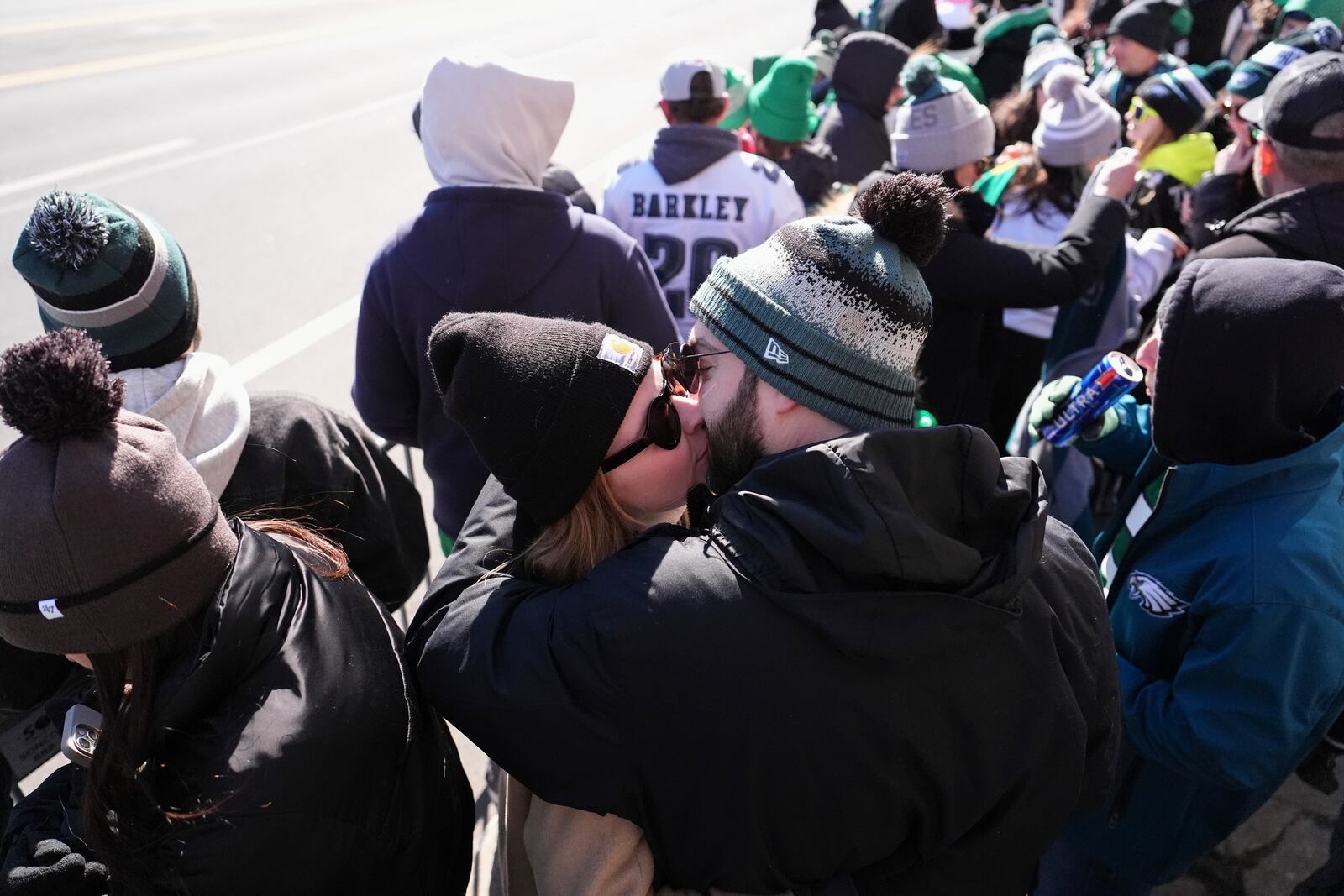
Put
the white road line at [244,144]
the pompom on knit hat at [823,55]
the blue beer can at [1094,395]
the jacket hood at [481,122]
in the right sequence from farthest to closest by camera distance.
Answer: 1. the white road line at [244,144]
2. the pompom on knit hat at [823,55]
3. the jacket hood at [481,122]
4. the blue beer can at [1094,395]

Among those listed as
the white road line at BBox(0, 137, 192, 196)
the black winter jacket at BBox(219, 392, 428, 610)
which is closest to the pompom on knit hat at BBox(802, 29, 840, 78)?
the white road line at BBox(0, 137, 192, 196)

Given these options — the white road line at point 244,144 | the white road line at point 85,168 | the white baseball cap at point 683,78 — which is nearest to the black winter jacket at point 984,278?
the white baseball cap at point 683,78

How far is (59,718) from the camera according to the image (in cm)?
175

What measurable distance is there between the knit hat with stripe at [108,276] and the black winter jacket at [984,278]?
202 cm

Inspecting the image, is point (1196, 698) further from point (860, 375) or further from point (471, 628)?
point (471, 628)

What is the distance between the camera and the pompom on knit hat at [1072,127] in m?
3.89

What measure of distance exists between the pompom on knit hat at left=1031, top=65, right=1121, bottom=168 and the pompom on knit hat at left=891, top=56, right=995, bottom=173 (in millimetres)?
591

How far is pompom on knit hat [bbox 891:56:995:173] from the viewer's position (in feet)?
11.1

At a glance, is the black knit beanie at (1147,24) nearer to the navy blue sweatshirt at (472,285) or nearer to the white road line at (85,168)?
the navy blue sweatshirt at (472,285)

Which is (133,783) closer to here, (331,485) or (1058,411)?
(331,485)

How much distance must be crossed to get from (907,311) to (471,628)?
807mm

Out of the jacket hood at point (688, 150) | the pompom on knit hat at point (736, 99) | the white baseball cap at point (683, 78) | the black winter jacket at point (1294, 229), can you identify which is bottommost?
the pompom on knit hat at point (736, 99)

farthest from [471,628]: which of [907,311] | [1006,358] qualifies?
[1006,358]

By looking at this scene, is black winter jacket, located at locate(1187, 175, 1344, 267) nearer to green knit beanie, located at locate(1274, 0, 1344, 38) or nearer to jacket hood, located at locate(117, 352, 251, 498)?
jacket hood, located at locate(117, 352, 251, 498)
